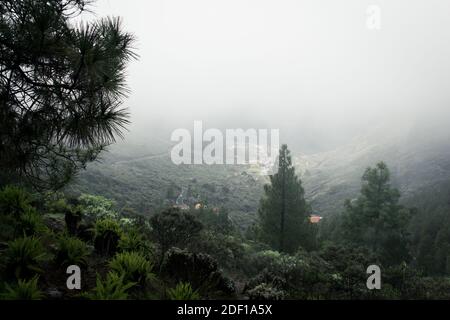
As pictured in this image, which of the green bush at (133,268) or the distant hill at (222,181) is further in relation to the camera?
the distant hill at (222,181)

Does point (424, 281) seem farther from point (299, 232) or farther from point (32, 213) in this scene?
point (32, 213)

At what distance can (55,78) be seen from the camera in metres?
5.18

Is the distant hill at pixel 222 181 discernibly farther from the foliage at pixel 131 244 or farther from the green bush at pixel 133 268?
the green bush at pixel 133 268

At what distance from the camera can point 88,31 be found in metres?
4.68

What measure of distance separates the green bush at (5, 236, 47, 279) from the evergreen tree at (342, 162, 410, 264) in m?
21.8

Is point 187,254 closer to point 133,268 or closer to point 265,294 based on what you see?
point 133,268

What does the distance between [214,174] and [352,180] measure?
80779 mm

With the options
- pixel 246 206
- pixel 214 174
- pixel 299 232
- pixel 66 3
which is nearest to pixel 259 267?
pixel 299 232

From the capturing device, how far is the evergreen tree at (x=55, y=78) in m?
4.73

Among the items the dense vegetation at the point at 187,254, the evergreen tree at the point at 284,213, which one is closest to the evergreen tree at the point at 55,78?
the dense vegetation at the point at 187,254

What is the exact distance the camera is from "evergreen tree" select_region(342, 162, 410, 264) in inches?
871

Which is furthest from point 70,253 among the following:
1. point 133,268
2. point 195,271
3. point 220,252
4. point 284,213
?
point 284,213

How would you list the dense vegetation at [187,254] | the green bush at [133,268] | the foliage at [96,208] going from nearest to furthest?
the dense vegetation at [187,254] → the green bush at [133,268] → the foliage at [96,208]

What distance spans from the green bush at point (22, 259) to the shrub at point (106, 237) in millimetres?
2252
